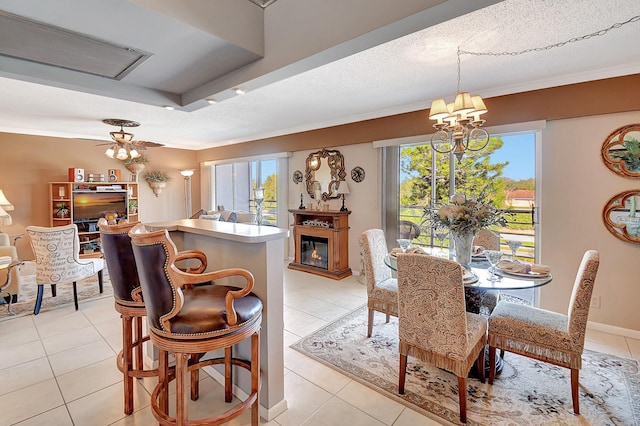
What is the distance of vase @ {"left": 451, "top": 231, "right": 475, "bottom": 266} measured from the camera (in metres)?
2.52

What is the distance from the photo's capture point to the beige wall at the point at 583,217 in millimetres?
2986

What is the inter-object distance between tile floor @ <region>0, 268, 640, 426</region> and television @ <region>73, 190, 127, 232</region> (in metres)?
3.27

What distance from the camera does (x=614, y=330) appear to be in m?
3.05

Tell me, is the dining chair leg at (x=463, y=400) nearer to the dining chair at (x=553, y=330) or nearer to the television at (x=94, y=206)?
the dining chair at (x=553, y=330)

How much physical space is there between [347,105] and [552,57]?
90.3 inches

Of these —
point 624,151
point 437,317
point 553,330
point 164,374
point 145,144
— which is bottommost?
point 164,374

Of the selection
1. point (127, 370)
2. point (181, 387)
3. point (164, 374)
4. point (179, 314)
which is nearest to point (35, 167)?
point (127, 370)

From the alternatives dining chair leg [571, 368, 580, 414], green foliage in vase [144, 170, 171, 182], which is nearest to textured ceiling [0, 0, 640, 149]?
green foliage in vase [144, 170, 171, 182]

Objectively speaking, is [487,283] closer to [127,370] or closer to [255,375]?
[255,375]

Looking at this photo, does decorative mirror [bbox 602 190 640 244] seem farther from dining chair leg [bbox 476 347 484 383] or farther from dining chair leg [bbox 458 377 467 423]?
dining chair leg [bbox 458 377 467 423]

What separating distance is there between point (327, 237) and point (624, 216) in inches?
139

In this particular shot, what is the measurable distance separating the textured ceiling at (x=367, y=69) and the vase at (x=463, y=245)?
5.10ft

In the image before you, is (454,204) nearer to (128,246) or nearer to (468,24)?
(468,24)

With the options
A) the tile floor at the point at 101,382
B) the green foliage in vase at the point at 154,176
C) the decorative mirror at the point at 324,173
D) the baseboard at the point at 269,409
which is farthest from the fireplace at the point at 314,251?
the green foliage in vase at the point at 154,176
